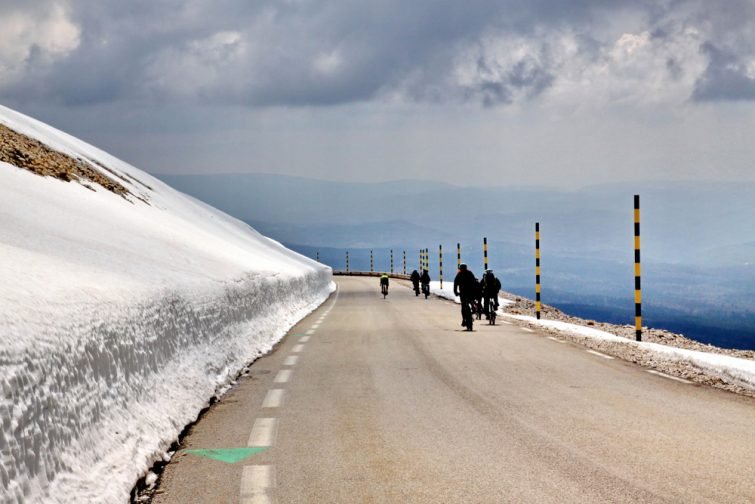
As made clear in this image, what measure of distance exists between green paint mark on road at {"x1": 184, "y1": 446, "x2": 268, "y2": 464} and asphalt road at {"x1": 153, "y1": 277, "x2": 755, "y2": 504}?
83 mm

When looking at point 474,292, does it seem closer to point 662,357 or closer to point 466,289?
point 466,289

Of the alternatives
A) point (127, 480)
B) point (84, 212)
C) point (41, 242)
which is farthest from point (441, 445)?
point (84, 212)

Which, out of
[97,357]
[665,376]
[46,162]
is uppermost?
[46,162]

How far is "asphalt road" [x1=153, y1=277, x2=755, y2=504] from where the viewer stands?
512 centimetres

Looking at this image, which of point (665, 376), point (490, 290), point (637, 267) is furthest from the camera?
point (490, 290)

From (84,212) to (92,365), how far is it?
1575 centimetres

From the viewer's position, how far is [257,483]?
535 cm

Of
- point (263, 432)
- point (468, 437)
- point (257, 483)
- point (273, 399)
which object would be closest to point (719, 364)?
point (468, 437)

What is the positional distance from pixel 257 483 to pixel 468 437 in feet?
6.81

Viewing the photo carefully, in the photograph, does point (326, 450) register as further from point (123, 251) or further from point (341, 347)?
point (123, 251)

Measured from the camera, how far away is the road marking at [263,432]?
21.6 feet

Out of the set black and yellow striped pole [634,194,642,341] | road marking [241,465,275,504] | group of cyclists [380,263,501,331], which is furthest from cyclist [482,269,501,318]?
road marking [241,465,275,504]

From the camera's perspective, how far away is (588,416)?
754 cm

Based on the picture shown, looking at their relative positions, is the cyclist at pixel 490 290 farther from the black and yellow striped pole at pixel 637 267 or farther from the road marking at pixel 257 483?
the road marking at pixel 257 483
